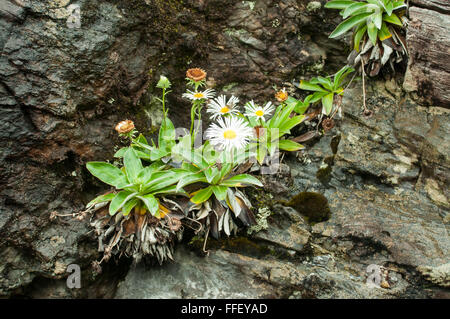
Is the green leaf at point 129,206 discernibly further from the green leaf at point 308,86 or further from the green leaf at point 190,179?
the green leaf at point 308,86

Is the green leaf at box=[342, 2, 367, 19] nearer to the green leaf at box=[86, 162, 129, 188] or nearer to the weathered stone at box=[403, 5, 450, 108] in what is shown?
the weathered stone at box=[403, 5, 450, 108]

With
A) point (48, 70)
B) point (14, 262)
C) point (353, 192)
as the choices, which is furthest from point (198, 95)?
point (14, 262)

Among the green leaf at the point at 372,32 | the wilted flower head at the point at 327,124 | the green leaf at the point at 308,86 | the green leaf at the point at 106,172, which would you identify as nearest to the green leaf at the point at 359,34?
the green leaf at the point at 372,32

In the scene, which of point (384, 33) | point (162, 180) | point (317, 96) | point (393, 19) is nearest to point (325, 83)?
point (317, 96)

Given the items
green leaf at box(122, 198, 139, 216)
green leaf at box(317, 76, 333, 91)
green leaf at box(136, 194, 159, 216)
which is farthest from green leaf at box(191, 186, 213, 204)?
green leaf at box(317, 76, 333, 91)

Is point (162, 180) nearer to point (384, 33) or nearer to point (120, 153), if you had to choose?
point (120, 153)

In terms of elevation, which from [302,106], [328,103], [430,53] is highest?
[430,53]

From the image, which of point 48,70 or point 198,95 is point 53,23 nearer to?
point 48,70
